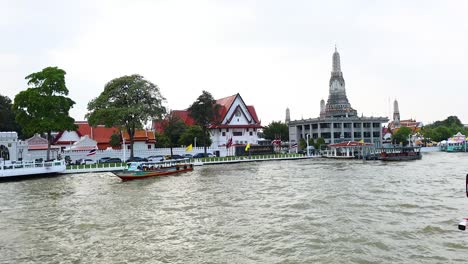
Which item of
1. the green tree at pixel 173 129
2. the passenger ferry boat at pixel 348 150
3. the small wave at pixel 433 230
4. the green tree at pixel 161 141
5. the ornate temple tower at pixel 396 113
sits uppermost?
the ornate temple tower at pixel 396 113

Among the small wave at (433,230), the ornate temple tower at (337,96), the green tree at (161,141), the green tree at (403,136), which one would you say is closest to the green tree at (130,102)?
the green tree at (161,141)

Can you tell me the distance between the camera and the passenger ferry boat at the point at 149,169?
32531mm

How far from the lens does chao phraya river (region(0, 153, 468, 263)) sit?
1151cm

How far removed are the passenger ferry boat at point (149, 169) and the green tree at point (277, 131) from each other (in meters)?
63.4

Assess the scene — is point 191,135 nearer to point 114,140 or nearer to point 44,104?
point 114,140

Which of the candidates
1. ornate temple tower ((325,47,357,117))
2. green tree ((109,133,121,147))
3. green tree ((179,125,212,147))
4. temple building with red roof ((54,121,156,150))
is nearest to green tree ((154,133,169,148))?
temple building with red roof ((54,121,156,150))

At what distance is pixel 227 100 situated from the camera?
72.0 meters

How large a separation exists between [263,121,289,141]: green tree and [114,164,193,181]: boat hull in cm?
6344

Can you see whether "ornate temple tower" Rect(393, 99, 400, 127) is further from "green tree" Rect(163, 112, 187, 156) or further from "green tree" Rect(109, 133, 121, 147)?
"green tree" Rect(109, 133, 121, 147)

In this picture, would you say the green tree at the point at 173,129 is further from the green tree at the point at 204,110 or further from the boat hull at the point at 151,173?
the boat hull at the point at 151,173

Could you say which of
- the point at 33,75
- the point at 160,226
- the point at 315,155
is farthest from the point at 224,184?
the point at 315,155

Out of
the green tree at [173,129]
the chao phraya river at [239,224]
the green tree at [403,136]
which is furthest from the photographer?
the green tree at [403,136]

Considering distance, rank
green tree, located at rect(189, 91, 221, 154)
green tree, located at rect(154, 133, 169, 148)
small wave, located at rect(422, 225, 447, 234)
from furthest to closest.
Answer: green tree, located at rect(154, 133, 169, 148)
green tree, located at rect(189, 91, 221, 154)
small wave, located at rect(422, 225, 447, 234)

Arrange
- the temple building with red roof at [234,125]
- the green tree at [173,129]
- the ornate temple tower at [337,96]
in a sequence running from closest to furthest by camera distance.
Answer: the green tree at [173,129] → the temple building with red roof at [234,125] → the ornate temple tower at [337,96]
